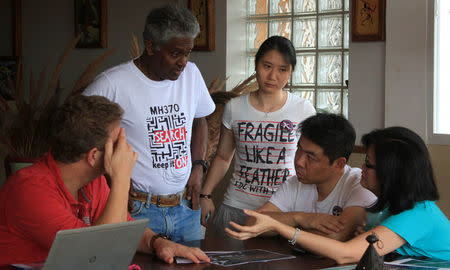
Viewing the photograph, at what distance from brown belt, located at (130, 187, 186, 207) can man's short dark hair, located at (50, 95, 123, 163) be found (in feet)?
1.76

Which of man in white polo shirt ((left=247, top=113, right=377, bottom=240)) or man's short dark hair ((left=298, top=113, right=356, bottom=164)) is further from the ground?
man's short dark hair ((left=298, top=113, right=356, bottom=164))

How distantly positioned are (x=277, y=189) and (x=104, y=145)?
945mm

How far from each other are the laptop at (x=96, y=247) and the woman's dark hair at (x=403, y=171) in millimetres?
867

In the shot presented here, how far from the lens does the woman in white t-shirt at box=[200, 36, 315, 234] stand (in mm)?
2691

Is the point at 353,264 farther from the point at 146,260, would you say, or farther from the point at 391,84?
the point at 391,84

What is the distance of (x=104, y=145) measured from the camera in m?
1.94

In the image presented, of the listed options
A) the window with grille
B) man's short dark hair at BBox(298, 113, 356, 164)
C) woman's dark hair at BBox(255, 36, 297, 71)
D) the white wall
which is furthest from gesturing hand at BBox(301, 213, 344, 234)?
the window with grille

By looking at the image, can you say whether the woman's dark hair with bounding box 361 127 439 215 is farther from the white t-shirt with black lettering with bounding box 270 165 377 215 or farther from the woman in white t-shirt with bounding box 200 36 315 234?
the woman in white t-shirt with bounding box 200 36 315 234

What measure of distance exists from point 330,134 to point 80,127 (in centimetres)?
105

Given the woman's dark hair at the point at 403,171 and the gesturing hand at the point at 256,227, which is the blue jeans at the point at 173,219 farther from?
the woman's dark hair at the point at 403,171

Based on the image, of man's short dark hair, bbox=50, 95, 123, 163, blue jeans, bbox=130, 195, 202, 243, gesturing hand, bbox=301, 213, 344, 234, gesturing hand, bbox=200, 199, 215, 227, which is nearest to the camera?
man's short dark hair, bbox=50, 95, 123, 163

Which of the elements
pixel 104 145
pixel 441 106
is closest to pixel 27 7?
pixel 441 106

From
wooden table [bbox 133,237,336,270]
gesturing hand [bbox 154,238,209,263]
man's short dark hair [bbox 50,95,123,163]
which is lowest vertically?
wooden table [bbox 133,237,336,270]

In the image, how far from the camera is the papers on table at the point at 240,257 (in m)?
2.01
